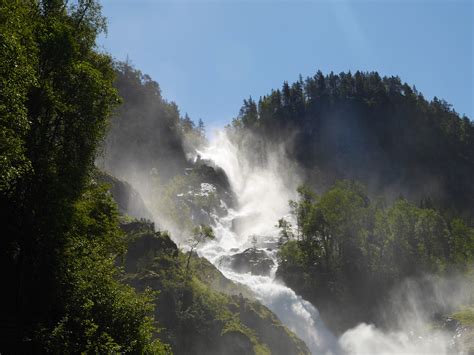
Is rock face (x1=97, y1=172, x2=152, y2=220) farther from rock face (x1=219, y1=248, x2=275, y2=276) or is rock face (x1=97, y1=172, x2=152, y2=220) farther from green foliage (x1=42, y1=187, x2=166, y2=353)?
green foliage (x1=42, y1=187, x2=166, y2=353)

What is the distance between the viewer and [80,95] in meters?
23.6

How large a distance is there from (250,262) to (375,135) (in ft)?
272

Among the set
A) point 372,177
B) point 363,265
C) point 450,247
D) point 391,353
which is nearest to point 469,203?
point 372,177

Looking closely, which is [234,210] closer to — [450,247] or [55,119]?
[450,247]

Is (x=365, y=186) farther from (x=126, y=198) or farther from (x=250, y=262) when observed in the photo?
(x=126, y=198)

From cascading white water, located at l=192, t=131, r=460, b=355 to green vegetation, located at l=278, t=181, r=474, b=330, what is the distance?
195 inches

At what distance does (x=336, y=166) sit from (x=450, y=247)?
53390mm

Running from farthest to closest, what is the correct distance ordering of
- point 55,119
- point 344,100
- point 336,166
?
point 344,100, point 336,166, point 55,119

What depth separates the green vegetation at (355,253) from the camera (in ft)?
248

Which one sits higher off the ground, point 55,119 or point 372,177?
point 372,177

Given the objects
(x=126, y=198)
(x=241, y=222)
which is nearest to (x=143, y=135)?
(x=241, y=222)

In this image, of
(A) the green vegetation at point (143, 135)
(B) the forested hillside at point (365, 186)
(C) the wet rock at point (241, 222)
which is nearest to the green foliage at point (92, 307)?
(B) the forested hillside at point (365, 186)

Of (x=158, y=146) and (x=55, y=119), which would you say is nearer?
(x=55, y=119)

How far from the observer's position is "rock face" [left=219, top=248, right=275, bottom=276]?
7762 cm
